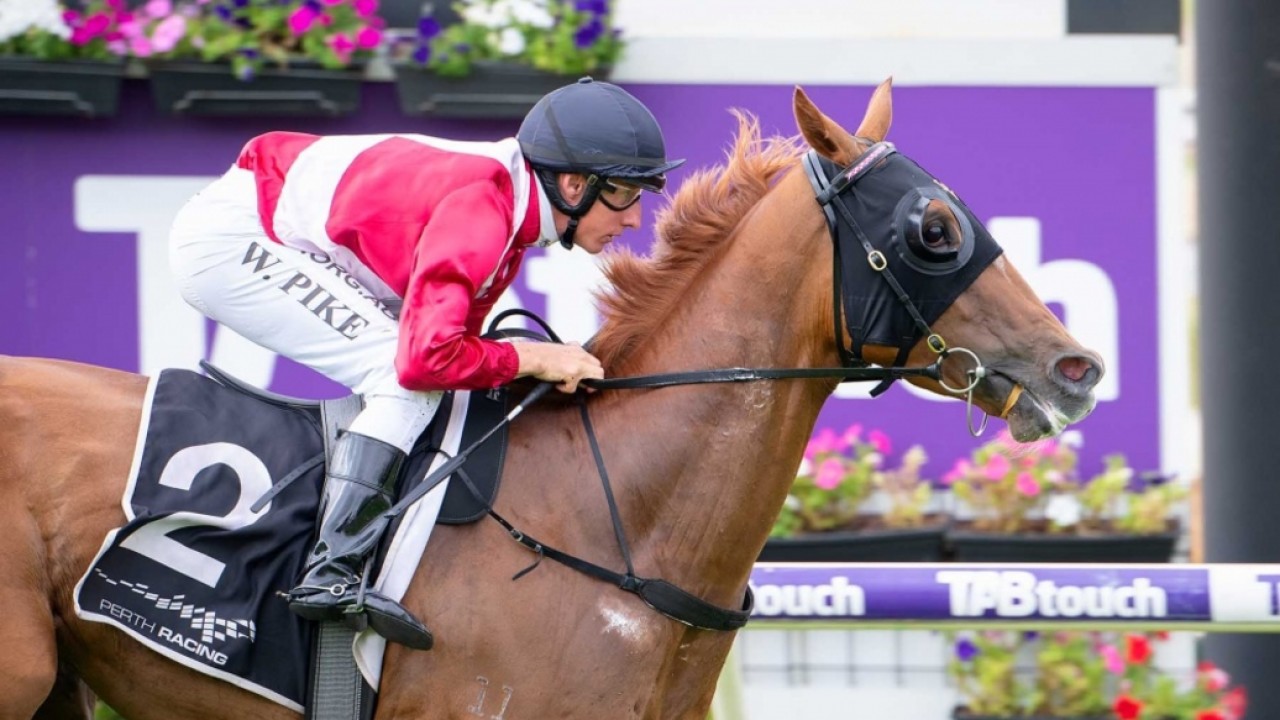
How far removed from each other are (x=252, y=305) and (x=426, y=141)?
0.51 meters

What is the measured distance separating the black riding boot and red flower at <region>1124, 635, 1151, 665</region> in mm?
3065

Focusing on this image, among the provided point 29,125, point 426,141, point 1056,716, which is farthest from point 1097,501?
point 29,125

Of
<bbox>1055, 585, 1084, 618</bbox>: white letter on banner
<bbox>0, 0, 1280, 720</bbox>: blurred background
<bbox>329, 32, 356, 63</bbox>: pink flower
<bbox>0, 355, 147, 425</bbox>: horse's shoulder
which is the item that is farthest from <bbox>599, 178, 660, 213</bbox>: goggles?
<bbox>329, 32, 356, 63</bbox>: pink flower

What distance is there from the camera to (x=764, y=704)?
554cm

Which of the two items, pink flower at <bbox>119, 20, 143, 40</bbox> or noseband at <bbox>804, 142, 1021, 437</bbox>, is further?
pink flower at <bbox>119, 20, 143, 40</bbox>

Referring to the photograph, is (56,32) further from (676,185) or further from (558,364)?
(558,364)

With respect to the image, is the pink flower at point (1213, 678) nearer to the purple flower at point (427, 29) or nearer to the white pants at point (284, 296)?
the white pants at point (284, 296)

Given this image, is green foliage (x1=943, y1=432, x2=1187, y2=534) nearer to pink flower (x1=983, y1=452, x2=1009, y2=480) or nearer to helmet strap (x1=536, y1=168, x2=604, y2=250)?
pink flower (x1=983, y1=452, x2=1009, y2=480)

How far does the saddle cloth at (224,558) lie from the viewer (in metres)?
3.13

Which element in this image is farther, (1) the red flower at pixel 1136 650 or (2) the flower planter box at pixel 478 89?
(2) the flower planter box at pixel 478 89

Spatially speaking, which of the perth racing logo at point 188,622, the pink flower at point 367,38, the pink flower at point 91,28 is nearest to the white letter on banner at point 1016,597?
the perth racing logo at point 188,622

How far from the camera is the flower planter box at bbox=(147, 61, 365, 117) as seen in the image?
18.7 ft

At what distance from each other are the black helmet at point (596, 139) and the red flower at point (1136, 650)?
2.87 meters

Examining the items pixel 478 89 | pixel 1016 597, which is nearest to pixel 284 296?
pixel 1016 597
